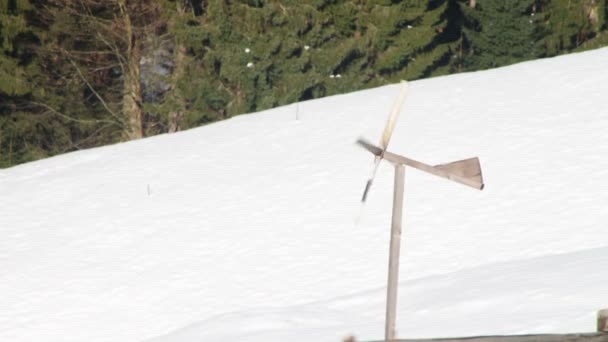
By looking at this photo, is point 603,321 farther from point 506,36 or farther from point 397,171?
point 506,36

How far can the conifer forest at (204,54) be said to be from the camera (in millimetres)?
28562

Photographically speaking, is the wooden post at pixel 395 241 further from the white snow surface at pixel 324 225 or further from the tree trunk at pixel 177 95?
the tree trunk at pixel 177 95

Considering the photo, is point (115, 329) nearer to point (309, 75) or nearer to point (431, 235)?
point (431, 235)

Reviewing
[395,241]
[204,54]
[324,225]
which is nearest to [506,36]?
[204,54]

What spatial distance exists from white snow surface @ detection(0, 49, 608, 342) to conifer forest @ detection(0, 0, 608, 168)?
35.3 ft

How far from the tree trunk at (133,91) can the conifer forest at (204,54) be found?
0.12 ft

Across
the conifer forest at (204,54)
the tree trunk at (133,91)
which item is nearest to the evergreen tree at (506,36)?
the conifer forest at (204,54)

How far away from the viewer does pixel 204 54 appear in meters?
29.4

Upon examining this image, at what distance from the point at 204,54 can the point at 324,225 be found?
16.5 meters

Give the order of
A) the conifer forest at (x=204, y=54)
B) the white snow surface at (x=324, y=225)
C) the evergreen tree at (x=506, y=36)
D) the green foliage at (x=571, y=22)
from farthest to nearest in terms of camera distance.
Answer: the green foliage at (x=571, y=22) → the evergreen tree at (x=506, y=36) → the conifer forest at (x=204, y=54) → the white snow surface at (x=324, y=225)

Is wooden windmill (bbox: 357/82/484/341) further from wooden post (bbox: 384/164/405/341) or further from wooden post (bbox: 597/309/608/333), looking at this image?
wooden post (bbox: 597/309/608/333)

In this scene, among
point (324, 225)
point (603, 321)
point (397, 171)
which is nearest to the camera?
point (603, 321)

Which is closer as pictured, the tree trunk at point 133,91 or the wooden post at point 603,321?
the wooden post at point 603,321

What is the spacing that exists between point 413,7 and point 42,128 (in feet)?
29.1
